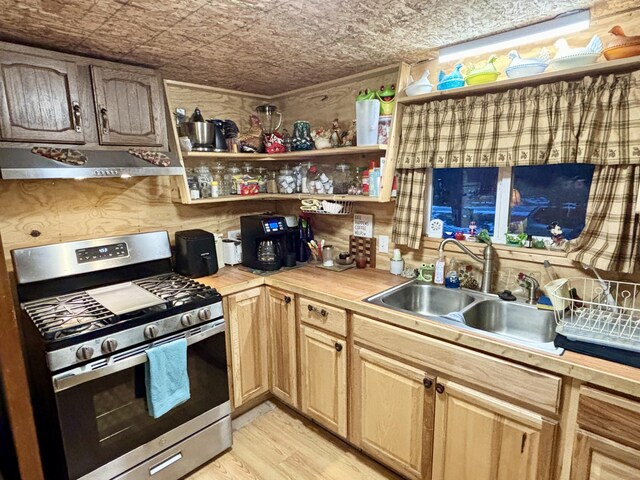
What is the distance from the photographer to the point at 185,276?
7.43 feet

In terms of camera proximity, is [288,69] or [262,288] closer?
[288,69]

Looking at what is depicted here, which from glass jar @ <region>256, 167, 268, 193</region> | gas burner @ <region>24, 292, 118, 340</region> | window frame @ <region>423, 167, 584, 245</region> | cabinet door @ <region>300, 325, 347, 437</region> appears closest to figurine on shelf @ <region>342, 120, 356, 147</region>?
glass jar @ <region>256, 167, 268, 193</region>

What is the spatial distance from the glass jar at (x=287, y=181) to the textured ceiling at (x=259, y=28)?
0.76 meters

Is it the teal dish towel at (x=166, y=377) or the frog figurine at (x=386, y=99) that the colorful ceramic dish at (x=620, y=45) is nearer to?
the frog figurine at (x=386, y=99)

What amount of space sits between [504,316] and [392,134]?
1.14 meters

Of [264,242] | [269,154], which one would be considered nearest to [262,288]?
[264,242]

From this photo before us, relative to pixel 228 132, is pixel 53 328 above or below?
below

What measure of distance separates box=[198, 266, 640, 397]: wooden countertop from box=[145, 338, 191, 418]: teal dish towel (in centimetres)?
44

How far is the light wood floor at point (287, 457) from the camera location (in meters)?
1.93

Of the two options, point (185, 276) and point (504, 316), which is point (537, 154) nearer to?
point (504, 316)

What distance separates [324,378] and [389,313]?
26.5 inches

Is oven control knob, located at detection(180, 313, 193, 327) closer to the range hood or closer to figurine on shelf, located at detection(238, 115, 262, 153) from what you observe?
the range hood

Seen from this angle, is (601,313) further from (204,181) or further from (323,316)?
(204,181)

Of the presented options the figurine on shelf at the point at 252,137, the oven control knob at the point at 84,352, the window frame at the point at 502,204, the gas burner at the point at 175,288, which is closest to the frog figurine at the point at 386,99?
the window frame at the point at 502,204
